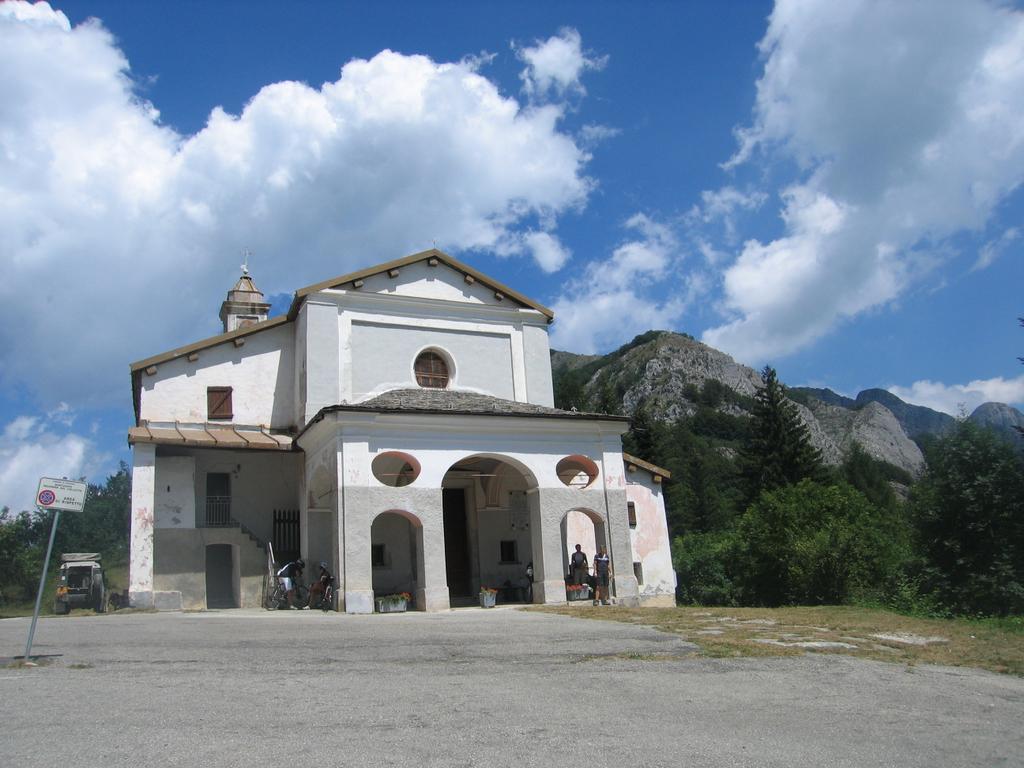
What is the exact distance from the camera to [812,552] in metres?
27.3

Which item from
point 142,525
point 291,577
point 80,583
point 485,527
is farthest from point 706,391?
point 142,525

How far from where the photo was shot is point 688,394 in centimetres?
11962

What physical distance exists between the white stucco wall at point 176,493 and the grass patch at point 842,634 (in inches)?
474

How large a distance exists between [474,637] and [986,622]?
10.7 meters

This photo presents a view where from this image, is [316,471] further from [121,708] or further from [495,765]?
[495,765]

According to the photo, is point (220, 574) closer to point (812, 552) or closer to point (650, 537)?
point (650, 537)

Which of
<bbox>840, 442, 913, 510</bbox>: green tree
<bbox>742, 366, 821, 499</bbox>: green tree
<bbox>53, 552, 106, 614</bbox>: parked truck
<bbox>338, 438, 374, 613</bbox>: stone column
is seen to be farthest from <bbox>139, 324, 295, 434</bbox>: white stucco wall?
<bbox>840, 442, 913, 510</bbox>: green tree

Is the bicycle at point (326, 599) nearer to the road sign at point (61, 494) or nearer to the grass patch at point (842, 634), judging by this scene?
the grass patch at point (842, 634)

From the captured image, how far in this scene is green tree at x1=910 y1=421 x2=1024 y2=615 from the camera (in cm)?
2441

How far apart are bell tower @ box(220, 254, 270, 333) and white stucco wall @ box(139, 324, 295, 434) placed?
448 inches

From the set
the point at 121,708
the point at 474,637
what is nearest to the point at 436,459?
the point at 474,637

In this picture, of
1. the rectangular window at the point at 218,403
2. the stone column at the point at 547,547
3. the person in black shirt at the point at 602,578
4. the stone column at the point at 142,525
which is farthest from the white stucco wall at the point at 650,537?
the stone column at the point at 142,525

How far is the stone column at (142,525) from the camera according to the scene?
22.8m

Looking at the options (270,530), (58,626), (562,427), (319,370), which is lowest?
(58,626)
